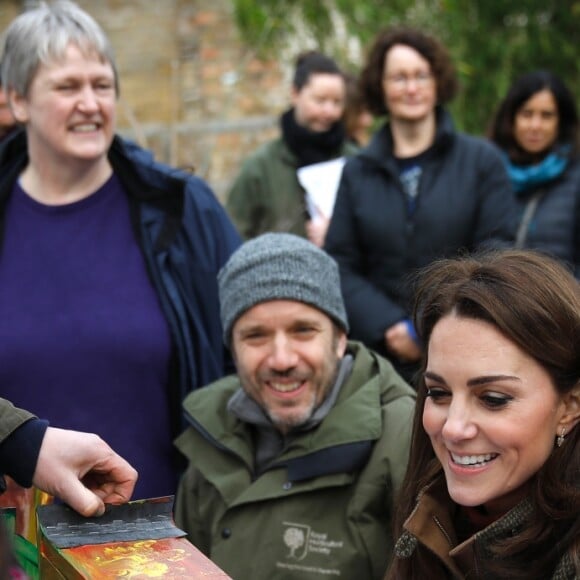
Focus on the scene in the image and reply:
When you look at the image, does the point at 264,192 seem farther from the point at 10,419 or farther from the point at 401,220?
the point at 10,419

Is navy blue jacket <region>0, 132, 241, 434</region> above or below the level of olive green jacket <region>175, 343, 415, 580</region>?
above

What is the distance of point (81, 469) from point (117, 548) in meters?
0.28

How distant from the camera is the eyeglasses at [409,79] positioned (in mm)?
4737

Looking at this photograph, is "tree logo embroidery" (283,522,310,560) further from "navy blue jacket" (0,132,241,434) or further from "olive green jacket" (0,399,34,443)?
"olive green jacket" (0,399,34,443)

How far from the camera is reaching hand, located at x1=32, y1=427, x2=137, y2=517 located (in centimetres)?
233

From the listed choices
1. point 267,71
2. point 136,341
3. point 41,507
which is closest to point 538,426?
point 41,507

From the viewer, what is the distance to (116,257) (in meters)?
3.58

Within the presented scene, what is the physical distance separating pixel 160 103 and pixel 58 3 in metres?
8.34

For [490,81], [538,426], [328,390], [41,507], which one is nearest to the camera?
[41,507]

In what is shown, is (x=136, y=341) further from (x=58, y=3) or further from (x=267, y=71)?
(x=267, y=71)

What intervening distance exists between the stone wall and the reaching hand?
614 centimetres

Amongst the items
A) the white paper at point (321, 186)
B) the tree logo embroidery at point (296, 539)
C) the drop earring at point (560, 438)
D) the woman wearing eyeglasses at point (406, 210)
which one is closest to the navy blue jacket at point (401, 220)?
the woman wearing eyeglasses at point (406, 210)

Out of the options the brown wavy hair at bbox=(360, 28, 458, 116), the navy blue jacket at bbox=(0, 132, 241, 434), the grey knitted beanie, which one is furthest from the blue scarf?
the grey knitted beanie

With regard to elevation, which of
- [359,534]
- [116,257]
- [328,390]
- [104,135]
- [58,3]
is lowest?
[359,534]
